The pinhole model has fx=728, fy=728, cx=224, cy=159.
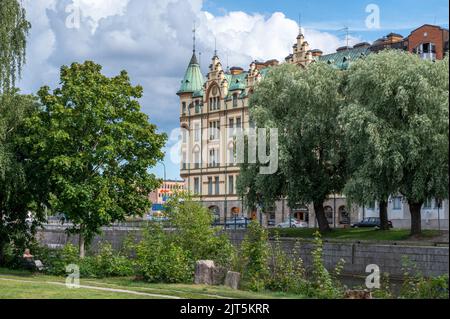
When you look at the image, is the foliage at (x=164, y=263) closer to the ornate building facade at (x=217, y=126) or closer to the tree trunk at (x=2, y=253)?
the tree trunk at (x=2, y=253)

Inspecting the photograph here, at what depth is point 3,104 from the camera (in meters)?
34.3

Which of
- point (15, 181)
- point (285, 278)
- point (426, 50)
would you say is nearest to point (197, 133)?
point (426, 50)

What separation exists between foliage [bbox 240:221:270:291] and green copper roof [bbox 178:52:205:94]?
7618 cm

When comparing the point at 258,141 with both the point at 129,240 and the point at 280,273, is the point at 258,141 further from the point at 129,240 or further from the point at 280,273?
the point at 280,273

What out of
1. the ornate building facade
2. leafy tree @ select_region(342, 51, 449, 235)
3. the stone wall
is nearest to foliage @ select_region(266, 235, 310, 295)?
the stone wall

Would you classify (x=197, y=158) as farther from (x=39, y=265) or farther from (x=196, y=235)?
(x=196, y=235)

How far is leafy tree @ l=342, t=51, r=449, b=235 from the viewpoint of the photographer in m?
41.3

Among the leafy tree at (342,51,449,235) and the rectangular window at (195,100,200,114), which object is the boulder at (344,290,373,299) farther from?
the rectangular window at (195,100,200,114)

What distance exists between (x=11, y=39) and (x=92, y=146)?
6498mm

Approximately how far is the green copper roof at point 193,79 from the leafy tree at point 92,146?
67.3m

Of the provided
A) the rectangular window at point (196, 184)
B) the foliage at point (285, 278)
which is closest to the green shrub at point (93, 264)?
the foliage at point (285, 278)

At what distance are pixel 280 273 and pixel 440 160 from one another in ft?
59.7

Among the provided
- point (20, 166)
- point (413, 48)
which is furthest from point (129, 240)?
point (413, 48)

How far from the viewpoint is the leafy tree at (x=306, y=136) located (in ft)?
162
